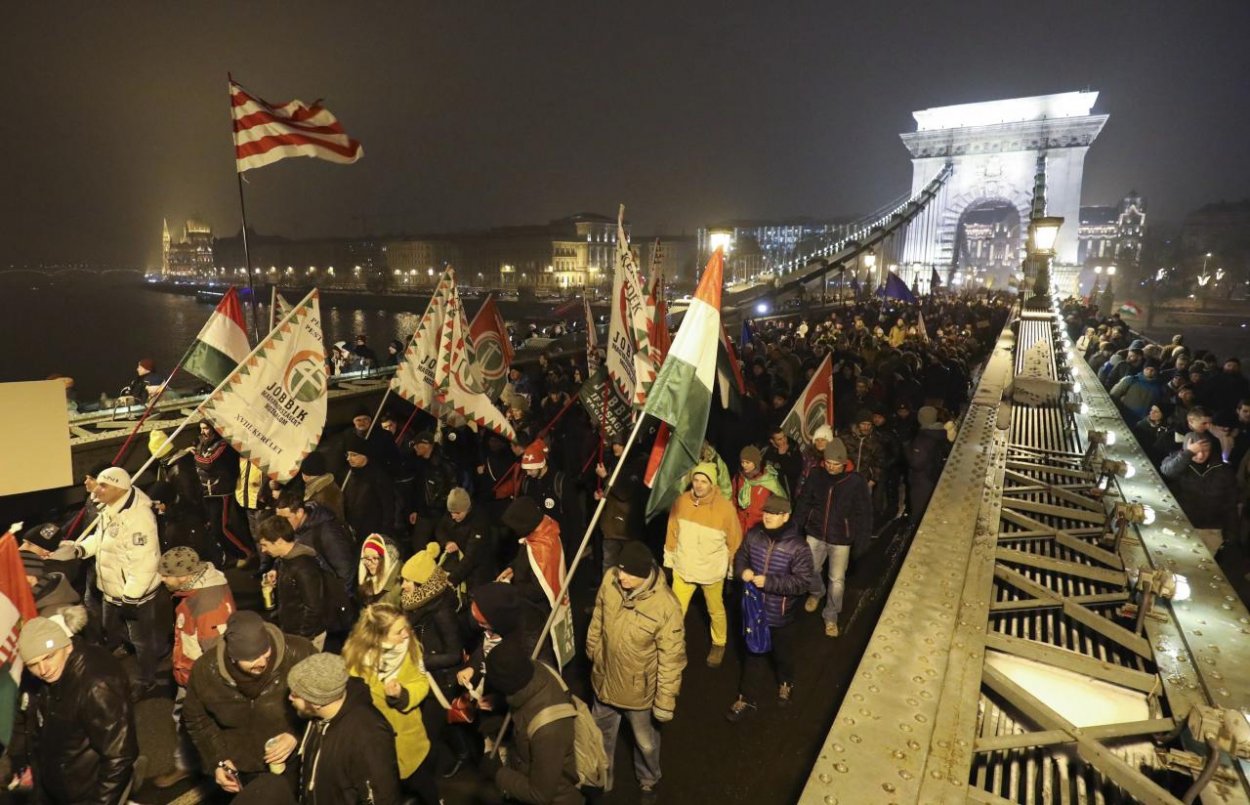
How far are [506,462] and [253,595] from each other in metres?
2.68

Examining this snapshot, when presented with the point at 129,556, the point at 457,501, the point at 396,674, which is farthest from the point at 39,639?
the point at 457,501

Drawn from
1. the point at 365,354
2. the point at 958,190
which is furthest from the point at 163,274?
the point at 365,354

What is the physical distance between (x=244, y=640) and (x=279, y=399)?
9.36ft

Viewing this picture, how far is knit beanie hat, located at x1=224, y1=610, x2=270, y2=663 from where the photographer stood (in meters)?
2.91

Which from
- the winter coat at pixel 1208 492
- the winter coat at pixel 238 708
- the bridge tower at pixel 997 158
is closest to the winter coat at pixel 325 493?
the winter coat at pixel 238 708

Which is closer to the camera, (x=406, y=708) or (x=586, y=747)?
(x=586, y=747)

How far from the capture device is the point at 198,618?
3.84 m

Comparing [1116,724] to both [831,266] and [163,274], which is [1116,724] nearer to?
[831,266]

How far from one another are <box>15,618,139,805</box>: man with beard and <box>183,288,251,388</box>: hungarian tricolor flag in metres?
3.51

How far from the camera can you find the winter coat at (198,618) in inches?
151

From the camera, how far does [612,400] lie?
7082mm

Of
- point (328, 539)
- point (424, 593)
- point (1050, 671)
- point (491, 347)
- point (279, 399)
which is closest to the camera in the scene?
point (1050, 671)

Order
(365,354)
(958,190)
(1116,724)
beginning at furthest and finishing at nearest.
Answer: (958,190), (365,354), (1116,724)

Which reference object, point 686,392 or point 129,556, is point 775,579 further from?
point 129,556
